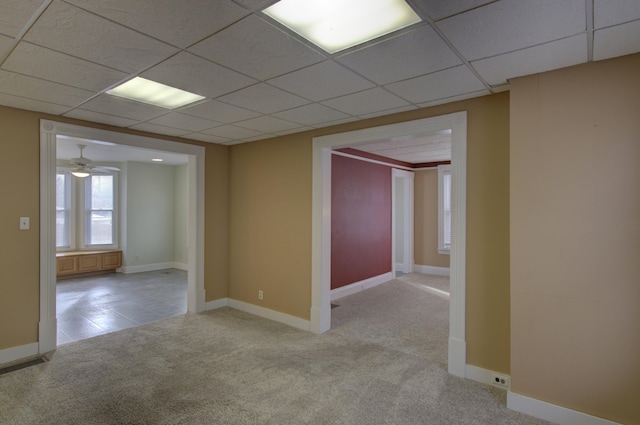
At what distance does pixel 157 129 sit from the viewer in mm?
4016

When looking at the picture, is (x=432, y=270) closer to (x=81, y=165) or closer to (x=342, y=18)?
Answer: (x=342, y=18)

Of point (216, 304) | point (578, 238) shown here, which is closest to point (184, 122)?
point (216, 304)

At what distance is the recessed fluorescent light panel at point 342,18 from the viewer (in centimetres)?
165

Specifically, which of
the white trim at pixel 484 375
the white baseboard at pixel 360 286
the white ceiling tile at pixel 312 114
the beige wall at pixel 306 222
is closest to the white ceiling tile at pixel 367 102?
the white ceiling tile at pixel 312 114

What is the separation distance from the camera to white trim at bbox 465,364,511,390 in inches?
107

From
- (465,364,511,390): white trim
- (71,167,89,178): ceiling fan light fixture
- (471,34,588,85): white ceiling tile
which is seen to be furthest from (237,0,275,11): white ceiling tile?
(71,167,89,178): ceiling fan light fixture

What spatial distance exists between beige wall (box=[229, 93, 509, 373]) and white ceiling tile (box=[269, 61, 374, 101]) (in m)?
Result: 0.90

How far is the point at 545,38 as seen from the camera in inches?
72.6

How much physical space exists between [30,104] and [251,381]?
3162 millimetres

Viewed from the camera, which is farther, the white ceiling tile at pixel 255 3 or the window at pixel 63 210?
the window at pixel 63 210

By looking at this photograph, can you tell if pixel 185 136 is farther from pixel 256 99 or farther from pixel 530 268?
pixel 530 268

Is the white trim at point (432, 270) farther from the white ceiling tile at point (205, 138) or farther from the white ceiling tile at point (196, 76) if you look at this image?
the white ceiling tile at point (196, 76)

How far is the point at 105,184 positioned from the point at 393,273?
22.3ft

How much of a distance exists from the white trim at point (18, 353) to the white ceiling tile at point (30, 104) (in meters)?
2.27
